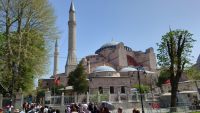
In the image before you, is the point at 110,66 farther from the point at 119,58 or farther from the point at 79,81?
the point at 79,81

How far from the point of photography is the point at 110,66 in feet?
225

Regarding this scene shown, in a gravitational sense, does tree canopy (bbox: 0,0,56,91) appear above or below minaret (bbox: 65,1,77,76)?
below

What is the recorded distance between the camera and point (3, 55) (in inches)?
809

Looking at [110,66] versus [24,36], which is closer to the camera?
[24,36]

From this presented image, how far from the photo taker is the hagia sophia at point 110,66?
52.8 metres

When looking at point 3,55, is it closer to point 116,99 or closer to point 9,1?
point 9,1

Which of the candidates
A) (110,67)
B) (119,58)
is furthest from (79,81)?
(119,58)

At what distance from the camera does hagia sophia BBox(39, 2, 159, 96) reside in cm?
5278

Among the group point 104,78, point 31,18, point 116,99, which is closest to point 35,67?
point 31,18

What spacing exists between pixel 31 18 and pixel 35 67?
465 centimetres

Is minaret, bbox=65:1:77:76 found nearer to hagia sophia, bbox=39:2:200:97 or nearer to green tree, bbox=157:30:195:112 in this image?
hagia sophia, bbox=39:2:200:97

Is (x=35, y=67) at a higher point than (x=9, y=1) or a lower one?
lower

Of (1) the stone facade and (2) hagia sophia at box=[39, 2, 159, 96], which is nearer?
(2) hagia sophia at box=[39, 2, 159, 96]

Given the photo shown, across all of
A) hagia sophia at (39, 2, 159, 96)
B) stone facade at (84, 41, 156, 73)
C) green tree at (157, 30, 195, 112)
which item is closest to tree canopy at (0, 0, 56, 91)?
green tree at (157, 30, 195, 112)
